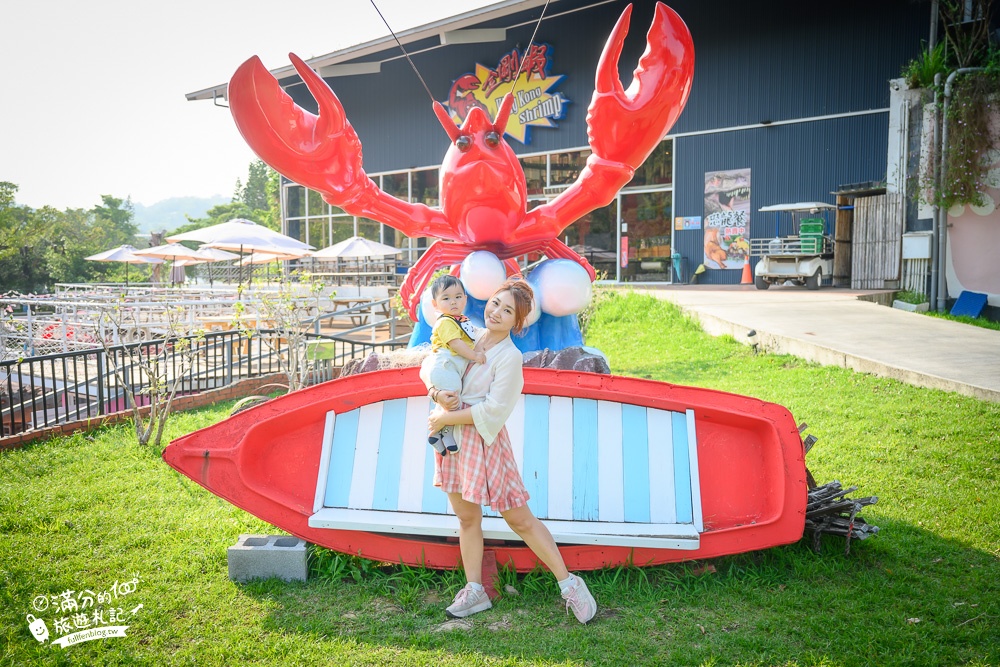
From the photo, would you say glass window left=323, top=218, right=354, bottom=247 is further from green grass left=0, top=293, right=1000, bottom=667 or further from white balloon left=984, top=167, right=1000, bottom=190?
green grass left=0, top=293, right=1000, bottom=667

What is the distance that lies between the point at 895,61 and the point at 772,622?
1407cm

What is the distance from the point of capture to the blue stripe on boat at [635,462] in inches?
132

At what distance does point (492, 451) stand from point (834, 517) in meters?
1.95

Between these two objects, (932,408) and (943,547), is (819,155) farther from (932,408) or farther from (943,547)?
(943,547)

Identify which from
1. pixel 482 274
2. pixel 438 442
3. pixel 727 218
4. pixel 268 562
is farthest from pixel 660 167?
pixel 438 442

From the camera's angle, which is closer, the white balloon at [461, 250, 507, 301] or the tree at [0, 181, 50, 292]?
the white balloon at [461, 250, 507, 301]

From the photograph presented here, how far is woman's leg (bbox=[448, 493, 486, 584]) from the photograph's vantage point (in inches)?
120

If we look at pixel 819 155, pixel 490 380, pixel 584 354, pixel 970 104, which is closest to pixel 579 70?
pixel 819 155

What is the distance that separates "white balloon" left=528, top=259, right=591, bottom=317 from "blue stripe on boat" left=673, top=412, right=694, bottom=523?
3.08 feet

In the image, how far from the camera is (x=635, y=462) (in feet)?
11.3

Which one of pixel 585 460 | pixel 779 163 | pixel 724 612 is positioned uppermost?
pixel 779 163

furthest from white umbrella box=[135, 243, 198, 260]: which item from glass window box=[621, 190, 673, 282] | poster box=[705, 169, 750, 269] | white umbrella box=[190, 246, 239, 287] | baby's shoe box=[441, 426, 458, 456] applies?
baby's shoe box=[441, 426, 458, 456]

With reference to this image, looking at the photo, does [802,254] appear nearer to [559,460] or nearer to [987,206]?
[987,206]

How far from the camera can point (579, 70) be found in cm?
1777
